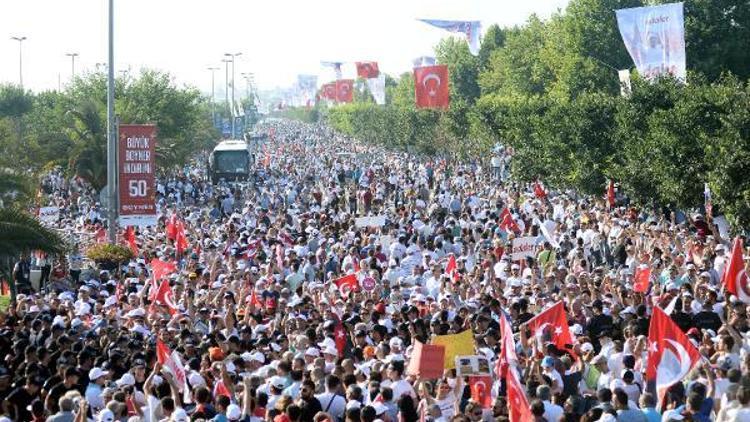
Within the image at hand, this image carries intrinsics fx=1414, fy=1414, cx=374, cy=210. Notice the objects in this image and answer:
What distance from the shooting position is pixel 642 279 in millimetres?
20625

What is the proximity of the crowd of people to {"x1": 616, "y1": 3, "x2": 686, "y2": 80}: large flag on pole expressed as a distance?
12.3 ft

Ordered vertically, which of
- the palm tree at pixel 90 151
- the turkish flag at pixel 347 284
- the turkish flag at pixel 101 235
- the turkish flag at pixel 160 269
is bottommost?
the turkish flag at pixel 347 284

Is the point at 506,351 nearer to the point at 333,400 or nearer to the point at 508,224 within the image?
the point at 333,400

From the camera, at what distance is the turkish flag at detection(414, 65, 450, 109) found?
56938 millimetres

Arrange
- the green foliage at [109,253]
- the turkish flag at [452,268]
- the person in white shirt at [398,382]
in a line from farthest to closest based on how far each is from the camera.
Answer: the green foliage at [109,253]
the turkish flag at [452,268]
the person in white shirt at [398,382]

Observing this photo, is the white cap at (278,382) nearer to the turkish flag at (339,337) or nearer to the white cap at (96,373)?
the white cap at (96,373)

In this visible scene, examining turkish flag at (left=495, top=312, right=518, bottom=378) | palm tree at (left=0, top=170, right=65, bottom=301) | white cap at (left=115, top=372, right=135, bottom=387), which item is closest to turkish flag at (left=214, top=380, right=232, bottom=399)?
white cap at (left=115, top=372, right=135, bottom=387)

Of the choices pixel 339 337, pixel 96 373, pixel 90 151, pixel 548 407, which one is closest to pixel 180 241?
pixel 339 337

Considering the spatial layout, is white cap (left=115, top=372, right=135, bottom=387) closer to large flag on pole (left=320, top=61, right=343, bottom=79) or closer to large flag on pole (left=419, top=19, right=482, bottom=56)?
large flag on pole (left=419, top=19, right=482, bottom=56)

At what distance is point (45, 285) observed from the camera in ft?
88.6

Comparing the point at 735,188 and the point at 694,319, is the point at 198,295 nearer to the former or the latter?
the point at 694,319

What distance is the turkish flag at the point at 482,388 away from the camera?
13094 millimetres

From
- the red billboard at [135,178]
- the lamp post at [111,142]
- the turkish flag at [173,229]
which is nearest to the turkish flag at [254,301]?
the red billboard at [135,178]

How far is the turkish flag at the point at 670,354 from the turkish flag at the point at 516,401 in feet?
5.49
